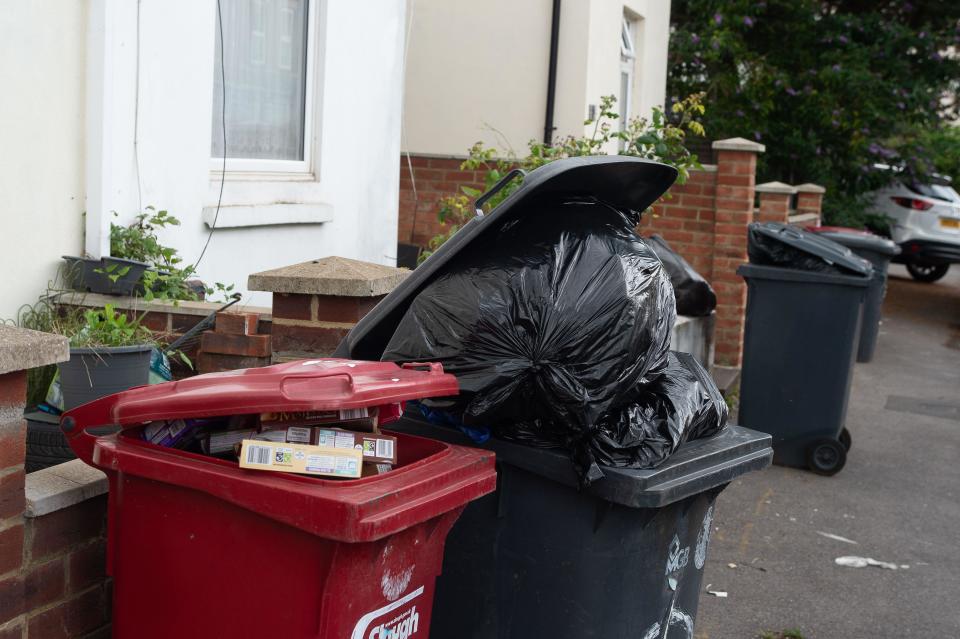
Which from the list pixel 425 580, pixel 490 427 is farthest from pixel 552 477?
pixel 425 580

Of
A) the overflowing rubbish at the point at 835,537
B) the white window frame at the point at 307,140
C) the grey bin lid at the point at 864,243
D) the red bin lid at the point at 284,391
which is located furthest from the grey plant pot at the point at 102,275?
the grey bin lid at the point at 864,243

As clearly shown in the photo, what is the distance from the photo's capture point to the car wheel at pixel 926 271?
18.8 meters

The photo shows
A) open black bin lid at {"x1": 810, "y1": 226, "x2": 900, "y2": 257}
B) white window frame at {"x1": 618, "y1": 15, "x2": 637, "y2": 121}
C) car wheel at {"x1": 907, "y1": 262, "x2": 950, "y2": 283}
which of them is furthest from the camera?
car wheel at {"x1": 907, "y1": 262, "x2": 950, "y2": 283}

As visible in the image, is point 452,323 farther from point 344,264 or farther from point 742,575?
point 742,575

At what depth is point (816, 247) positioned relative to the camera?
6.60 meters

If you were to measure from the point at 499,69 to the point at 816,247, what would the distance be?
4.63 metres

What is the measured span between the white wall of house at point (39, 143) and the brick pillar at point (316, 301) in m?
1.15

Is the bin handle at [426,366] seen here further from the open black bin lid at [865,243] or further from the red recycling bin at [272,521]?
the open black bin lid at [865,243]

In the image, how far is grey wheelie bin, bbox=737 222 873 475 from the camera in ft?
21.4

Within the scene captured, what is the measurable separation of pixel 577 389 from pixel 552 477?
0.83 feet

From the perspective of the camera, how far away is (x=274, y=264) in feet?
19.5

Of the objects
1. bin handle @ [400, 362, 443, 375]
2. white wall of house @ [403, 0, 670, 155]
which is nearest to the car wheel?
white wall of house @ [403, 0, 670, 155]

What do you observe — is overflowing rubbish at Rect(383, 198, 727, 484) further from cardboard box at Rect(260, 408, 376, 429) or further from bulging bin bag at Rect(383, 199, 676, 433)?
cardboard box at Rect(260, 408, 376, 429)

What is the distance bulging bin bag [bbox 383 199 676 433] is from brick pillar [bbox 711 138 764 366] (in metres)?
6.26
